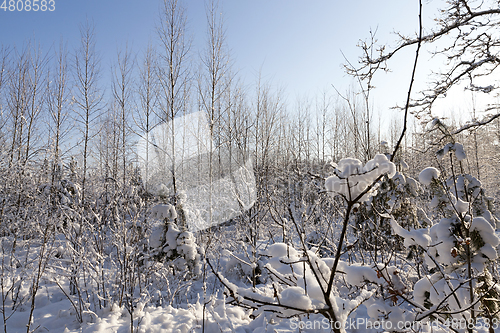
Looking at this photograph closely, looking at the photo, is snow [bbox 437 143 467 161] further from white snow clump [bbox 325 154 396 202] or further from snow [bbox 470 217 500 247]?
white snow clump [bbox 325 154 396 202]

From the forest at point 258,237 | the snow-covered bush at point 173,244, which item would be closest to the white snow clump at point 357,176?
the forest at point 258,237

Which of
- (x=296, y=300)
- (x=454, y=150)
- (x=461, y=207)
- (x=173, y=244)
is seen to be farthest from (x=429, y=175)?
(x=173, y=244)

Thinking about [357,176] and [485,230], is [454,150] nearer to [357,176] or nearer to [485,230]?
[485,230]

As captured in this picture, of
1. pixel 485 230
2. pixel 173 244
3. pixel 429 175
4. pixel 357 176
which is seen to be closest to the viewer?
pixel 357 176

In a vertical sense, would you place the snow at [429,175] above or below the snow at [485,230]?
above

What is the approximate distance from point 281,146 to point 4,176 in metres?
11.8

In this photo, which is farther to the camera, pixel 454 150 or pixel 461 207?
pixel 454 150

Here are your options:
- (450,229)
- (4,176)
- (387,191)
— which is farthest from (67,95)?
(450,229)

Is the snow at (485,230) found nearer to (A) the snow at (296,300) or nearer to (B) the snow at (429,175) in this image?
(B) the snow at (429,175)

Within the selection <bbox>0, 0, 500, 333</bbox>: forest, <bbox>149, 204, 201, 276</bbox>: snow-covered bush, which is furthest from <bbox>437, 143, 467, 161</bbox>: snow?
<bbox>149, 204, 201, 276</bbox>: snow-covered bush

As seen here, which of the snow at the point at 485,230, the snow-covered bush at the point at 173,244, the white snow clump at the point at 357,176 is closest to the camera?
the white snow clump at the point at 357,176

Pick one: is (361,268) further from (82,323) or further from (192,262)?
(192,262)

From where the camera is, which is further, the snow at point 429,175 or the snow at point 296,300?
the snow at point 429,175

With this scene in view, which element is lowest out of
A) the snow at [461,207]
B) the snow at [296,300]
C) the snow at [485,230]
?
the snow at [296,300]
